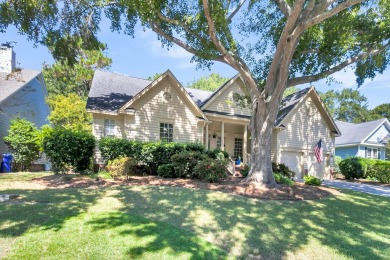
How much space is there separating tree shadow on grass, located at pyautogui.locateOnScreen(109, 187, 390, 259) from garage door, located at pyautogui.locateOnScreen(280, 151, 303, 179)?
9.76 m

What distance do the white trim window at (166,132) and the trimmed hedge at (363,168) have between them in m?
14.8

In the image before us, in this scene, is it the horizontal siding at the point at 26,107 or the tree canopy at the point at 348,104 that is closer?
the horizontal siding at the point at 26,107

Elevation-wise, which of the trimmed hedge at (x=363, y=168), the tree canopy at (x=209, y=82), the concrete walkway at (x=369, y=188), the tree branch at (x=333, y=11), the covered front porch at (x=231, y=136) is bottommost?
the concrete walkway at (x=369, y=188)

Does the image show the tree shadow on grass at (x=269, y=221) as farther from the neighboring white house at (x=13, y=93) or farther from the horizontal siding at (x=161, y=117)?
the neighboring white house at (x=13, y=93)

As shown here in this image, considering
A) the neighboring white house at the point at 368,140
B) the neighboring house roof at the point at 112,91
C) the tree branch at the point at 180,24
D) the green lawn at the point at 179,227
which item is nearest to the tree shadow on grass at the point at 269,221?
the green lawn at the point at 179,227

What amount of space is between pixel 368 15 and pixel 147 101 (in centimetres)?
1191

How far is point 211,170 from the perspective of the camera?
34.1 feet

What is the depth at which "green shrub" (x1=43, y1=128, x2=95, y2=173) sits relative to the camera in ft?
35.9

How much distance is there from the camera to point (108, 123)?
46.6 ft

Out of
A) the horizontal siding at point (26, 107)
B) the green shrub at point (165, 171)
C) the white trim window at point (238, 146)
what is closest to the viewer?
the green shrub at point (165, 171)

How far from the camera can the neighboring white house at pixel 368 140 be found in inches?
1045

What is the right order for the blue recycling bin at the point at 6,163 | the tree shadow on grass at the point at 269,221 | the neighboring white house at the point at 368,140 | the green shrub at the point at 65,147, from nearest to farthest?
the tree shadow on grass at the point at 269,221, the green shrub at the point at 65,147, the blue recycling bin at the point at 6,163, the neighboring white house at the point at 368,140

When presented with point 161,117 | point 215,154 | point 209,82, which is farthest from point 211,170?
point 209,82

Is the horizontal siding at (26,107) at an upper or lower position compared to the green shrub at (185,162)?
upper
